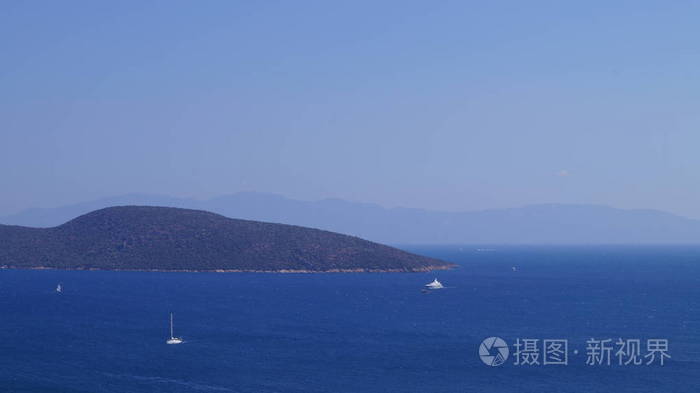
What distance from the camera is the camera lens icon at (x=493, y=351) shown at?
278ft

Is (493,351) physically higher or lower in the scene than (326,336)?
lower

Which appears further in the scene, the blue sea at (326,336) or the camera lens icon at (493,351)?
the camera lens icon at (493,351)

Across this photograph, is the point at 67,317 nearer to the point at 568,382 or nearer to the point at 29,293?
the point at 29,293

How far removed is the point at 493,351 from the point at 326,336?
73.1 ft

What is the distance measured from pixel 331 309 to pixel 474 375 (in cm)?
5509

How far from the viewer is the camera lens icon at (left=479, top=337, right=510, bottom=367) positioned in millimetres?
84812

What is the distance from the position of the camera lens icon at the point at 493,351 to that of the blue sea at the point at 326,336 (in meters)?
1.23

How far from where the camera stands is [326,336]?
3989 inches

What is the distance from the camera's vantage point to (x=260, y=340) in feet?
319

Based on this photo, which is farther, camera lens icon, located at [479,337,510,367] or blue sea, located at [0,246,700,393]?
camera lens icon, located at [479,337,510,367]

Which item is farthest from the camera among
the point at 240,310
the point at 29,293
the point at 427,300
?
the point at 29,293

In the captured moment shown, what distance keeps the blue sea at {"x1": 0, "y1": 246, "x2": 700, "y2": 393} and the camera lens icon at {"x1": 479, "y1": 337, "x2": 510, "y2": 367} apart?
1.23 metres

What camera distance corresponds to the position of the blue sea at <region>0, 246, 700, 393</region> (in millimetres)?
74750

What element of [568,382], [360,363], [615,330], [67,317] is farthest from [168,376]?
[615,330]
